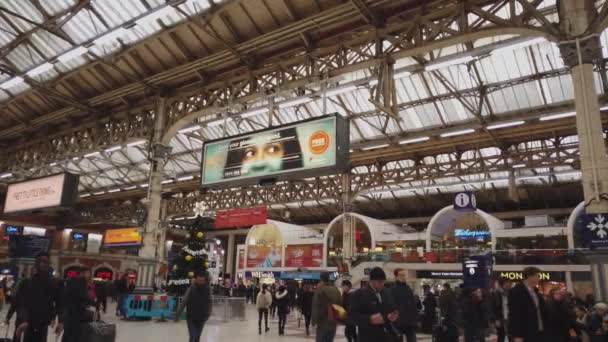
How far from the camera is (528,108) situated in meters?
18.2

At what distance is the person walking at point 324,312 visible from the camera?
755cm

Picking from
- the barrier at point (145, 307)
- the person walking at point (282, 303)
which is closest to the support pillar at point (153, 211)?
the barrier at point (145, 307)

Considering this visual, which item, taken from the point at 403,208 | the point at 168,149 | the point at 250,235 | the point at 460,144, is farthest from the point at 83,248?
the point at 460,144

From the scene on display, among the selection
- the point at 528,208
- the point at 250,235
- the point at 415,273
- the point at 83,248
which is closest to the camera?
the point at 415,273

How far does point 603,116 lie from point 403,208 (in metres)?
21.3

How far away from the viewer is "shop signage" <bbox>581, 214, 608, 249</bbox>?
24.8 ft

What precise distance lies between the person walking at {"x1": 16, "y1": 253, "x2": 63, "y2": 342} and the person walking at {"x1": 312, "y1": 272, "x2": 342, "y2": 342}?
386 centimetres

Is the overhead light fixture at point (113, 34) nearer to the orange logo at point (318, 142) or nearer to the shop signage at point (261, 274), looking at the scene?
the orange logo at point (318, 142)

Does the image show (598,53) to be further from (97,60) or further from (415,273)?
(415,273)

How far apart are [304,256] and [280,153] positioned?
2494cm

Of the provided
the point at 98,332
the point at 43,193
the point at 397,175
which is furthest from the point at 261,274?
the point at 98,332

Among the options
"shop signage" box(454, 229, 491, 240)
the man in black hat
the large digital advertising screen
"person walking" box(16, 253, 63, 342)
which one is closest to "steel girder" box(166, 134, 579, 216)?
"shop signage" box(454, 229, 491, 240)

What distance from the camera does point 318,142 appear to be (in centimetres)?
991

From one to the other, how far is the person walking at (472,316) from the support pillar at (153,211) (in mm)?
9821
